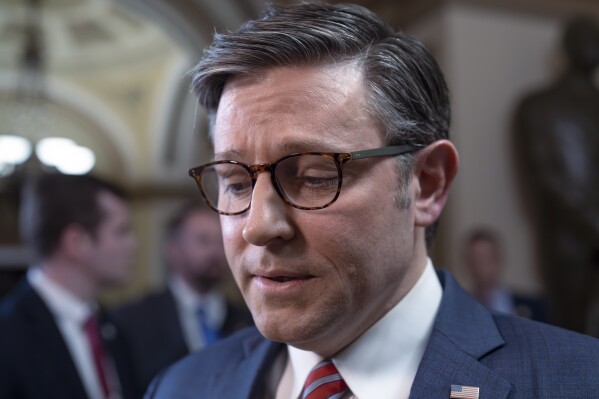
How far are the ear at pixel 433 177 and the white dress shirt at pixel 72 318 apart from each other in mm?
1965

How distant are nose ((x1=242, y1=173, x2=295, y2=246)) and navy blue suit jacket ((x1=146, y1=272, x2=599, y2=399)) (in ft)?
1.12

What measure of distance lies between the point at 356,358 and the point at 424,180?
0.35 metres

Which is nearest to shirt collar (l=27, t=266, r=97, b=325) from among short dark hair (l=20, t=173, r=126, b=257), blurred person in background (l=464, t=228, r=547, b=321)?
short dark hair (l=20, t=173, r=126, b=257)

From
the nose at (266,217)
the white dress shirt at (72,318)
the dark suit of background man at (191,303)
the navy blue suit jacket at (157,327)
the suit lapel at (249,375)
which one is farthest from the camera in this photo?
the dark suit of background man at (191,303)

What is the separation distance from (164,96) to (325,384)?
12.6 metres

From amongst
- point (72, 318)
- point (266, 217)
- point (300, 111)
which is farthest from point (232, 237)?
point (72, 318)

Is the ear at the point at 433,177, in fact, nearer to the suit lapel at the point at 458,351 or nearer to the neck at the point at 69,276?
the suit lapel at the point at 458,351

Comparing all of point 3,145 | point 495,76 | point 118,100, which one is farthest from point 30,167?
point 495,76

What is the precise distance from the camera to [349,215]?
138 centimetres

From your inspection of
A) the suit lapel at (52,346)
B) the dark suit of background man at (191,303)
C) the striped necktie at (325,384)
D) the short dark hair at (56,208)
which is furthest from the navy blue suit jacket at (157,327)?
the striped necktie at (325,384)

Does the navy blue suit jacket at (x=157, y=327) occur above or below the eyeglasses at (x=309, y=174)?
below

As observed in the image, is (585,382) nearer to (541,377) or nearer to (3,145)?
(541,377)

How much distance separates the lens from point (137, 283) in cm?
1410

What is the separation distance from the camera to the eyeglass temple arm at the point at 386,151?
140cm
